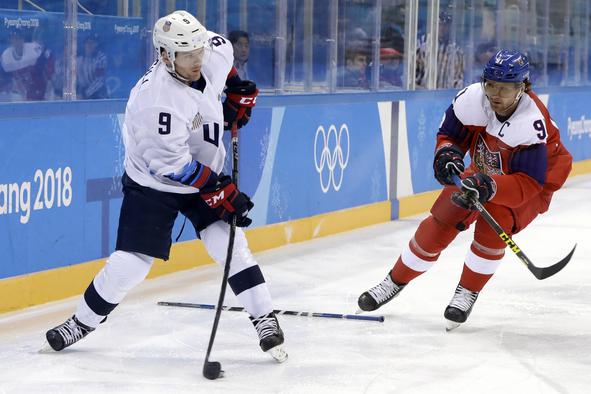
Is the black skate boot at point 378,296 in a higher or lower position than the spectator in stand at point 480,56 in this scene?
lower

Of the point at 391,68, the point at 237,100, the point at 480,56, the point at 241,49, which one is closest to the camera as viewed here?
the point at 237,100

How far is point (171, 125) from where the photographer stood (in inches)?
151

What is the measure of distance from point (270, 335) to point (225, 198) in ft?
1.72

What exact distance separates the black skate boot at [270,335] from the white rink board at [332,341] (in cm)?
5

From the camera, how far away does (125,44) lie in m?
5.99

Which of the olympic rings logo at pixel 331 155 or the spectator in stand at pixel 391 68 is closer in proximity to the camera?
the olympic rings logo at pixel 331 155

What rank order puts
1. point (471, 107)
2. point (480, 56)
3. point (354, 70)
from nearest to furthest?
1. point (471, 107)
2. point (354, 70)
3. point (480, 56)

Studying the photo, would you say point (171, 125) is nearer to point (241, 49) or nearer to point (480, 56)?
point (241, 49)

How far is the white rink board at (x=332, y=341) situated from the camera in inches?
153

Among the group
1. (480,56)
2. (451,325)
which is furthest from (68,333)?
(480,56)

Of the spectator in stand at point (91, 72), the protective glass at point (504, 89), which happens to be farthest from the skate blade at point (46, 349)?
the protective glass at point (504, 89)

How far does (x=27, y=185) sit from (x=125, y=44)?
1.25m

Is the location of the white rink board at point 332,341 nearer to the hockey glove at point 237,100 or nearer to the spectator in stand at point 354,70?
the hockey glove at point 237,100

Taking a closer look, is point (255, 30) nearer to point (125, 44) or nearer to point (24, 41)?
point (125, 44)
